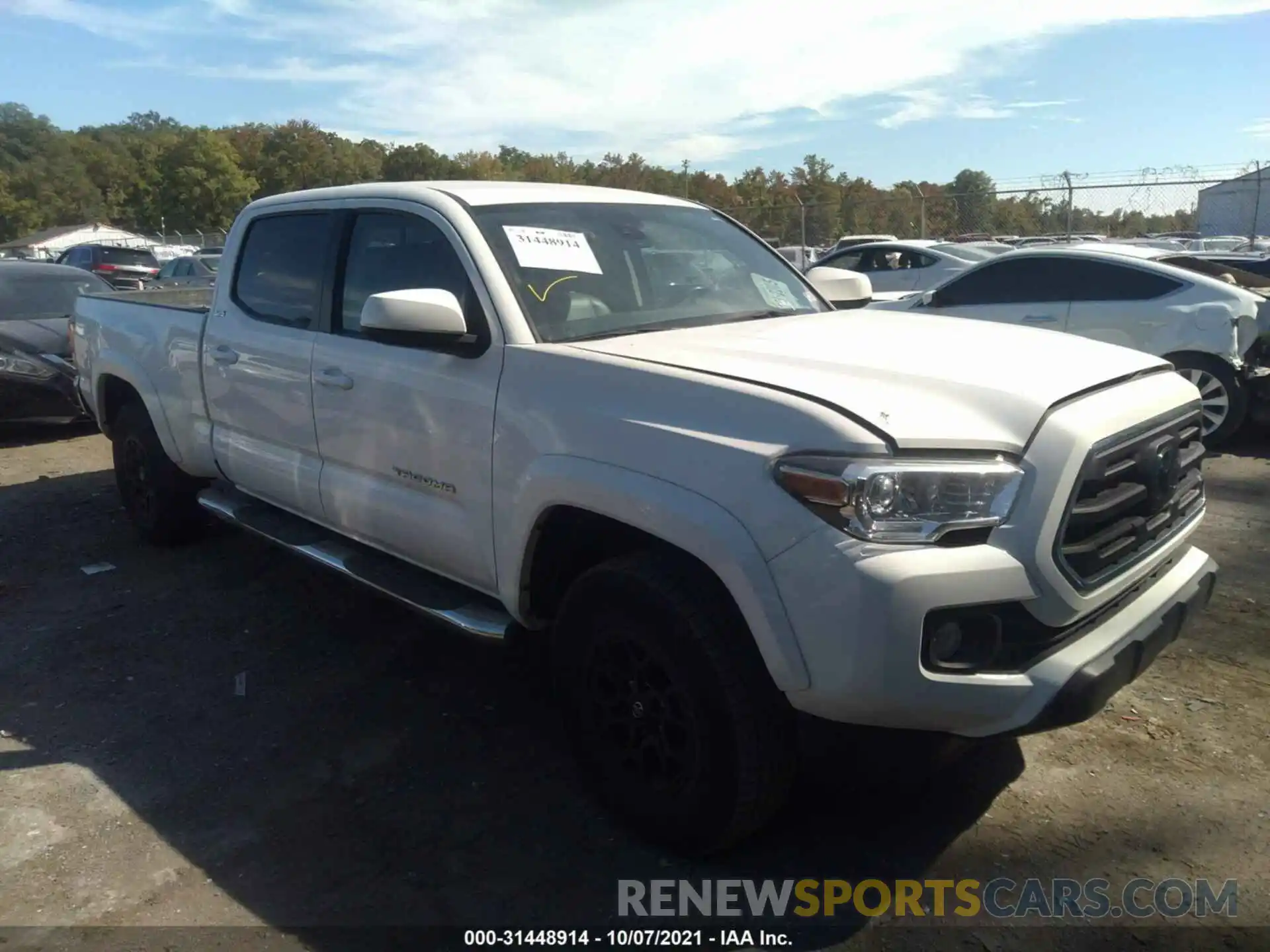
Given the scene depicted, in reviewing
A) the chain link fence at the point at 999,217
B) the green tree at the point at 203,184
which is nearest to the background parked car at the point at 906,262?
the chain link fence at the point at 999,217

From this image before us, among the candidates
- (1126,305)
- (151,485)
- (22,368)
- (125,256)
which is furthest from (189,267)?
(1126,305)

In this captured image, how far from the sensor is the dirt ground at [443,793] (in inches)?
110

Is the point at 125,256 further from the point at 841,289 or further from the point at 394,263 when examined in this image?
the point at 841,289

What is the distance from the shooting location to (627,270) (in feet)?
Result: 12.2

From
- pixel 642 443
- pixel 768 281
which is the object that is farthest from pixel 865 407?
pixel 768 281

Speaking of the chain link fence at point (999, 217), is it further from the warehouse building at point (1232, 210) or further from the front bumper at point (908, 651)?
the front bumper at point (908, 651)

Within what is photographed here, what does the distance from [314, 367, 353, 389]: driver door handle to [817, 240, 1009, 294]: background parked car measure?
1057 centimetres

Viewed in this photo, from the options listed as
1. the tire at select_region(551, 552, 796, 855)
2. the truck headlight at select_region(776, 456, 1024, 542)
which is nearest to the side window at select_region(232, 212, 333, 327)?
the tire at select_region(551, 552, 796, 855)

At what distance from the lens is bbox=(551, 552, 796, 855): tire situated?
261 centimetres

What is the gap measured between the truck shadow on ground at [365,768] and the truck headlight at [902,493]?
0.57m

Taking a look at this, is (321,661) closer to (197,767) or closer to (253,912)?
(197,767)

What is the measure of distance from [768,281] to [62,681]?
3470 millimetres

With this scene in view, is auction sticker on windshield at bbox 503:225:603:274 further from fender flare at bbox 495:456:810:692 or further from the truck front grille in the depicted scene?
the truck front grille

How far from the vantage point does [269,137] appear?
71938 millimetres
